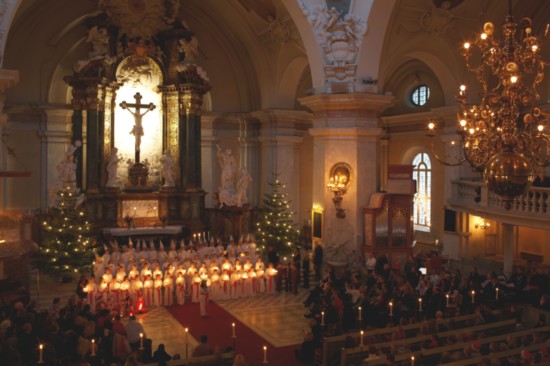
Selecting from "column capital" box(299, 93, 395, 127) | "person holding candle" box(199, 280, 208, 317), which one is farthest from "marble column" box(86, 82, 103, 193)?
"person holding candle" box(199, 280, 208, 317)

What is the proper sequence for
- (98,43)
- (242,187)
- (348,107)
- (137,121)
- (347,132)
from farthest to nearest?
(137,121) < (242,187) < (98,43) < (347,132) < (348,107)

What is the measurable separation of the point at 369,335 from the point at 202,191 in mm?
14322

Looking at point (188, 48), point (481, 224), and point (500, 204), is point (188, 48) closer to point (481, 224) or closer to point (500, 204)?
point (500, 204)

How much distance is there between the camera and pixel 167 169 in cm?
2339

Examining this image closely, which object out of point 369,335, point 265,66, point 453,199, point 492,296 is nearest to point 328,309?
point 369,335

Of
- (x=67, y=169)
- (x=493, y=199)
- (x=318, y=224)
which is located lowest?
(x=318, y=224)

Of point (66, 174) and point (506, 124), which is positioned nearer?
point (506, 124)

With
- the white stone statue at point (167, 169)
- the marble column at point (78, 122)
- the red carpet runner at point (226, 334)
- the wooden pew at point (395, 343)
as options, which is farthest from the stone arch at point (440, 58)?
the wooden pew at point (395, 343)

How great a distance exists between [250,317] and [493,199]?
9166 mm

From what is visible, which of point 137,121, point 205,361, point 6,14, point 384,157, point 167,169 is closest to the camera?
point 205,361

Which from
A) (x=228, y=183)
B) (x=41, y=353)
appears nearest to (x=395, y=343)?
(x=41, y=353)

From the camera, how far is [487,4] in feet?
66.4

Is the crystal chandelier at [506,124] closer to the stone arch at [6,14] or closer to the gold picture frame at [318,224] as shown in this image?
the gold picture frame at [318,224]

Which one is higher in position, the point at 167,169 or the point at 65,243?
the point at 167,169
